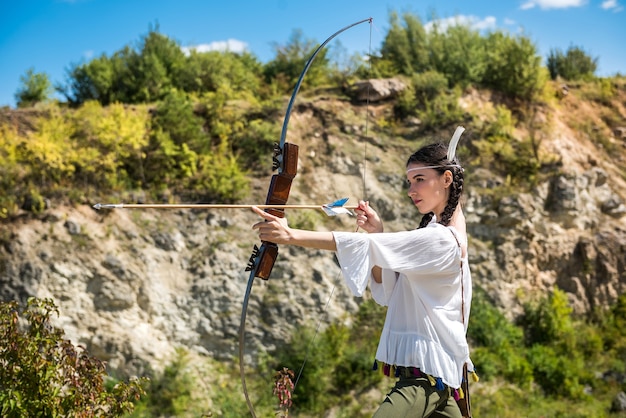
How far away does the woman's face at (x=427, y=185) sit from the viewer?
9.62ft

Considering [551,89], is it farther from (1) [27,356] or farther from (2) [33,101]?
(1) [27,356]

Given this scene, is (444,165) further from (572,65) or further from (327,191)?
(572,65)

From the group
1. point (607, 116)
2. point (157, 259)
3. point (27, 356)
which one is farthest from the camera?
point (607, 116)

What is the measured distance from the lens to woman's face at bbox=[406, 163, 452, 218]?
2934 mm

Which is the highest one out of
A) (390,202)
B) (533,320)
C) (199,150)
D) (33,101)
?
(33,101)

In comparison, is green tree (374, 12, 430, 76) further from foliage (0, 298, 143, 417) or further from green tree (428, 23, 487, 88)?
foliage (0, 298, 143, 417)

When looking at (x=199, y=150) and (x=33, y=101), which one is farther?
(x=33, y=101)

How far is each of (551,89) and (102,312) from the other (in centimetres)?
878

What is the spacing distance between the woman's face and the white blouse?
153 millimetres

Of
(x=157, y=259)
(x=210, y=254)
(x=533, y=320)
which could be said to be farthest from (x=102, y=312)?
(x=533, y=320)

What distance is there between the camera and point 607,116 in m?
12.1

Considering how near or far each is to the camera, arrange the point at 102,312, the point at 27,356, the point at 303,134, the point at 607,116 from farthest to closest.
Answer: the point at 607,116 < the point at 303,134 < the point at 102,312 < the point at 27,356

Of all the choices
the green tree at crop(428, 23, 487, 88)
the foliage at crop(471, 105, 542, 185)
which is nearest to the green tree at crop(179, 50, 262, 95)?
the green tree at crop(428, 23, 487, 88)

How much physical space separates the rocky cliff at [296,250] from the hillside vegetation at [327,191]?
Answer: 0.03m
